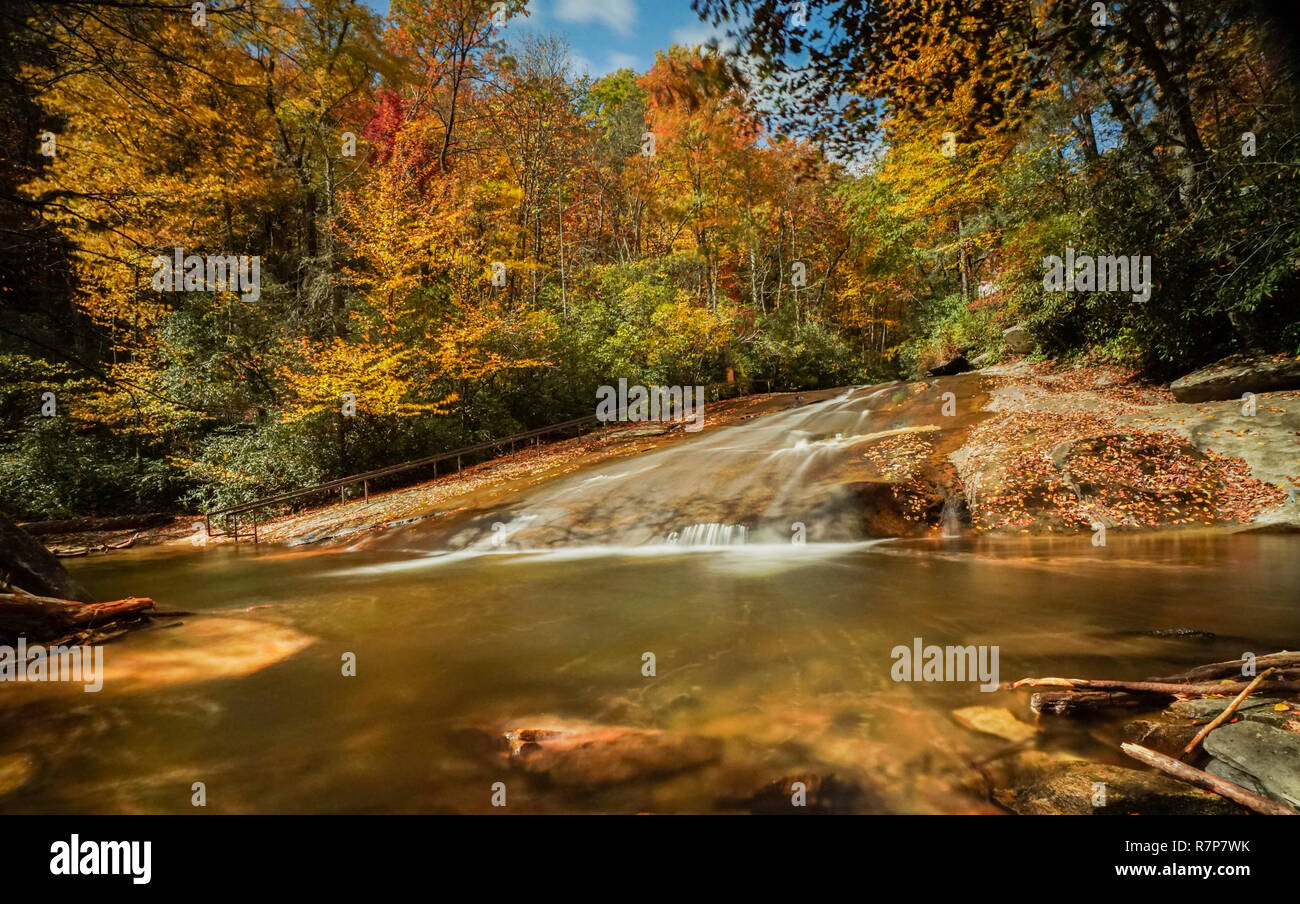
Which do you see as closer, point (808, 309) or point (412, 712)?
point (412, 712)

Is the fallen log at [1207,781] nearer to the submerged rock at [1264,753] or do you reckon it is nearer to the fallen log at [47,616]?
the submerged rock at [1264,753]

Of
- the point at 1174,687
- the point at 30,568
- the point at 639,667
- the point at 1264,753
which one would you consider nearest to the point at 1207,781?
the point at 1264,753

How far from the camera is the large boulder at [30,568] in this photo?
17.7 feet

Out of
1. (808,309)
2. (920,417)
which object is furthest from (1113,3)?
(808,309)

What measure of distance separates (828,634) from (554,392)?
16.2m

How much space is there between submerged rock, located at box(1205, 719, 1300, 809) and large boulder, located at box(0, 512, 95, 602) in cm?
962

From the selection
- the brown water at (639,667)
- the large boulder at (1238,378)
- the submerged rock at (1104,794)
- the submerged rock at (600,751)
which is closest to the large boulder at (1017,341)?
the large boulder at (1238,378)

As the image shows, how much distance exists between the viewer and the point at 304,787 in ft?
9.98

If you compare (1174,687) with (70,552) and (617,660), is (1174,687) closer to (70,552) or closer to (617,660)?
(617,660)

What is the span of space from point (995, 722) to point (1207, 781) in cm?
108

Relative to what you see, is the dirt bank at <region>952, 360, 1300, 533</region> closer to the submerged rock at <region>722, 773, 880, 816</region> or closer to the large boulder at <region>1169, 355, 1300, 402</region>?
the large boulder at <region>1169, 355, 1300, 402</region>

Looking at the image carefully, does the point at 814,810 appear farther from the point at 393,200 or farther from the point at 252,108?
the point at 393,200

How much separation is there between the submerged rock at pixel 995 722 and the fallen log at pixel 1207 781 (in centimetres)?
49
